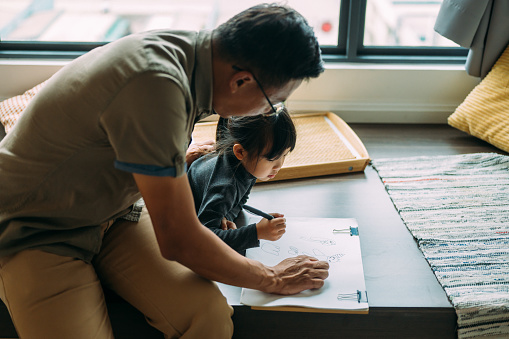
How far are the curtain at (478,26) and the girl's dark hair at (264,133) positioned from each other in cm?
98

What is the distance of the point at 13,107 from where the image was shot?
6.68 ft

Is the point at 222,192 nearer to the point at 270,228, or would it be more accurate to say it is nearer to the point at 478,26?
the point at 270,228

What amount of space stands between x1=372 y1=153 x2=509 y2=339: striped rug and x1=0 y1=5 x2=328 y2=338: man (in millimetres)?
507

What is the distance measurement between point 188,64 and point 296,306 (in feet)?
1.92

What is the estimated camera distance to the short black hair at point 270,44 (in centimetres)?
96

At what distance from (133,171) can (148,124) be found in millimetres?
87

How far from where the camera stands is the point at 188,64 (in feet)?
3.33

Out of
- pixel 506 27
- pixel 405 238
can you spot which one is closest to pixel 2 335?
pixel 405 238

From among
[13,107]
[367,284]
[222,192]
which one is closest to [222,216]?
[222,192]

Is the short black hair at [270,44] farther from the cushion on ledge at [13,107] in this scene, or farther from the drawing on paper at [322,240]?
the cushion on ledge at [13,107]

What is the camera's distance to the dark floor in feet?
3.99

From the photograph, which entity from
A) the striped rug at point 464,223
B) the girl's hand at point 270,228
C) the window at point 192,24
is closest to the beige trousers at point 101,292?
the girl's hand at point 270,228

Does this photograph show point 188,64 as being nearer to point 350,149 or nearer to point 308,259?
point 308,259

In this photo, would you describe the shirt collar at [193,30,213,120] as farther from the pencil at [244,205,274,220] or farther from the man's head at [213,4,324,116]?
the pencil at [244,205,274,220]
